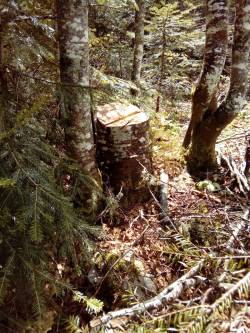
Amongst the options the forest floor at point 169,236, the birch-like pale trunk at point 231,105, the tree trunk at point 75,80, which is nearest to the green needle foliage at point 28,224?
the tree trunk at point 75,80

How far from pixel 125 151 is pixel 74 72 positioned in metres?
1.28

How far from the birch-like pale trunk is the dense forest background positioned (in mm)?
17

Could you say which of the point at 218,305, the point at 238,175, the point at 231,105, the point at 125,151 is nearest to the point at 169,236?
the point at 218,305

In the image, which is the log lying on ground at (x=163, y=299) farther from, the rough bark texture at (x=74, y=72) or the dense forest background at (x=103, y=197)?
the rough bark texture at (x=74, y=72)

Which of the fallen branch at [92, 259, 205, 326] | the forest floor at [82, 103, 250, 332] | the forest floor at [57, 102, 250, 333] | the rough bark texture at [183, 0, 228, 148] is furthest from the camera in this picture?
the rough bark texture at [183, 0, 228, 148]

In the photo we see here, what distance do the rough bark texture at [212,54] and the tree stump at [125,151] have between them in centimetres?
121

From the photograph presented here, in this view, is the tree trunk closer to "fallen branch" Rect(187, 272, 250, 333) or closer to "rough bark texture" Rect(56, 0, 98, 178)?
"rough bark texture" Rect(56, 0, 98, 178)

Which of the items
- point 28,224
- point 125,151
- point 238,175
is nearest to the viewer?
point 28,224

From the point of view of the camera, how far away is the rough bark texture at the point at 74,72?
304 centimetres

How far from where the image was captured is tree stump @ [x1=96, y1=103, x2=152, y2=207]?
4.09m

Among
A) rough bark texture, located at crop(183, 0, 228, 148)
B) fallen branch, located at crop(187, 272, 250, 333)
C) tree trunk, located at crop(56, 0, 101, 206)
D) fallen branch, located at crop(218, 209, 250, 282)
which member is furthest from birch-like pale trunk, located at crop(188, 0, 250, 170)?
fallen branch, located at crop(187, 272, 250, 333)

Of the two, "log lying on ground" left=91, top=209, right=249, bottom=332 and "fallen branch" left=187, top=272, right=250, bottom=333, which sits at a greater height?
"fallen branch" left=187, top=272, right=250, bottom=333

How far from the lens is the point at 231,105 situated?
4762 millimetres

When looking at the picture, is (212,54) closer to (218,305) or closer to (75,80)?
(75,80)
